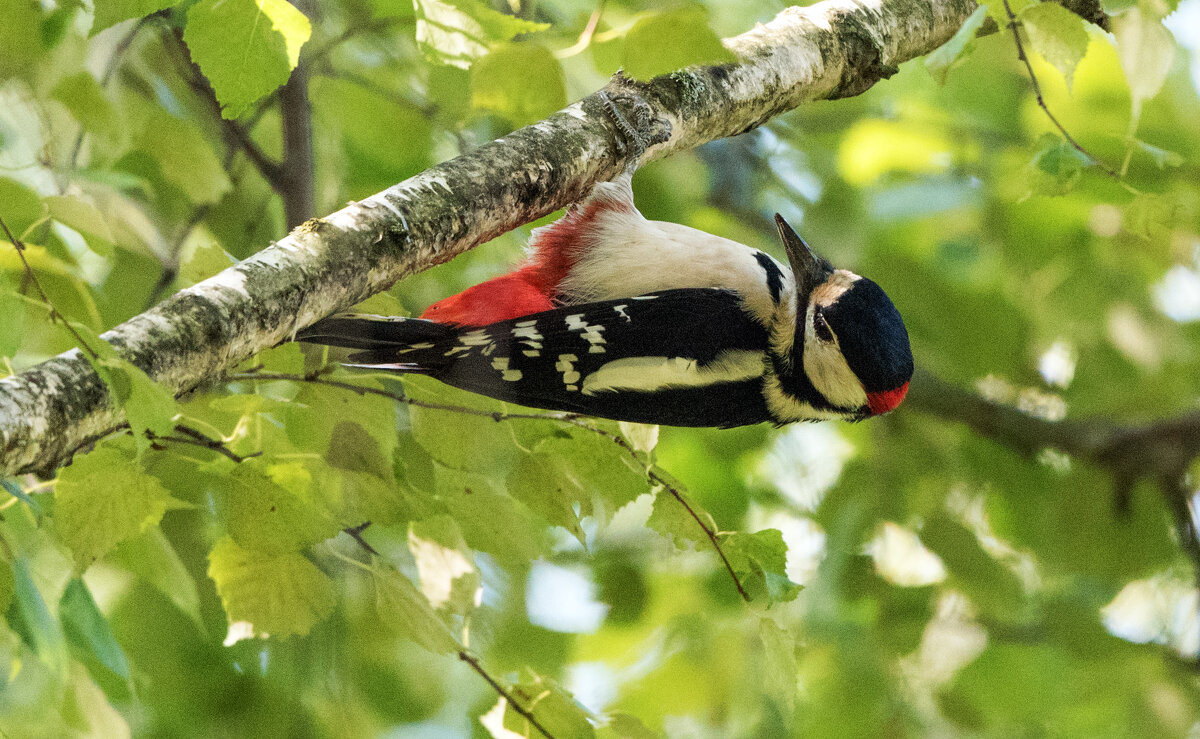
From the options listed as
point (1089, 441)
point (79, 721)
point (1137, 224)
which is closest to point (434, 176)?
point (1137, 224)

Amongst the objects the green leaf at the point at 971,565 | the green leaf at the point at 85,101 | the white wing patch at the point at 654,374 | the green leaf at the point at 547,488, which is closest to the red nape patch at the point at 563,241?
the white wing patch at the point at 654,374

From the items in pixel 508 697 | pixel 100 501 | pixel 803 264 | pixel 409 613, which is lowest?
pixel 508 697

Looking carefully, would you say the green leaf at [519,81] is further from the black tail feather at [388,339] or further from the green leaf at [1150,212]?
the green leaf at [1150,212]

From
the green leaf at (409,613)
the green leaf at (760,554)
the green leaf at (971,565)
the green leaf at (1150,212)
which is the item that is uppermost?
the green leaf at (1150,212)

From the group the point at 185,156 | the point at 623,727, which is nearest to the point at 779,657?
the point at 623,727

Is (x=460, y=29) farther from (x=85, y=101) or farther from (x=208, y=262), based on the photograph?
(x=85, y=101)

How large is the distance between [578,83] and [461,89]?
1.46m

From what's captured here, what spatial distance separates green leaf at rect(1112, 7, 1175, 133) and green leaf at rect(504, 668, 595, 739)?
1.11 metres

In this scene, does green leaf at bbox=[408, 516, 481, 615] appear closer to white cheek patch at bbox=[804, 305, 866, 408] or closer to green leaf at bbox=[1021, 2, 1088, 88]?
white cheek patch at bbox=[804, 305, 866, 408]

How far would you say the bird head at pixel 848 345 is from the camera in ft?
5.82

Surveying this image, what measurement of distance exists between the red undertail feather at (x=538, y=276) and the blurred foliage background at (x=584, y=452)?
0.23 meters

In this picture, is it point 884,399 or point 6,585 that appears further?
point 884,399

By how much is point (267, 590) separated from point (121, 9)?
0.87 m

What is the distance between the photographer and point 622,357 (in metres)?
1.78
